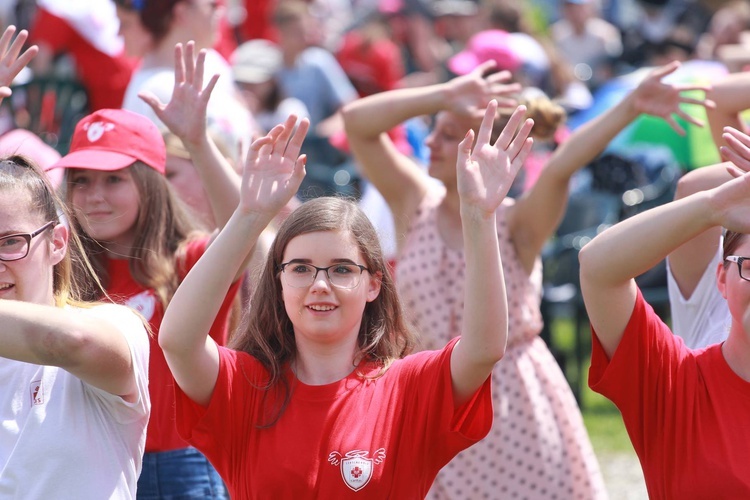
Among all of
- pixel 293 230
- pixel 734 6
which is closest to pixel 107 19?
pixel 293 230

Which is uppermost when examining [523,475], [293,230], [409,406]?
[293,230]

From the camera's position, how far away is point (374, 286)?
3.17 metres

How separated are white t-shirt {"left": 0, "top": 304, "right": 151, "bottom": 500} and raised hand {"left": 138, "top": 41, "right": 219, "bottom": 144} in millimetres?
701

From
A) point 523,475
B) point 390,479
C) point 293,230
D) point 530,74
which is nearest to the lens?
point 390,479

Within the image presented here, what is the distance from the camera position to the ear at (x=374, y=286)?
10.3 ft

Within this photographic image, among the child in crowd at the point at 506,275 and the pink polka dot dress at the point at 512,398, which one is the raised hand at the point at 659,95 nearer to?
the child in crowd at the point at 506,275

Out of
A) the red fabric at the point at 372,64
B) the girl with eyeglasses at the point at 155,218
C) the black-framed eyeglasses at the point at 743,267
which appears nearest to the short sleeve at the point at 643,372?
the black-framed eyeglasses at the point at 743,267

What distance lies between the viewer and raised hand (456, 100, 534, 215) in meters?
2.78

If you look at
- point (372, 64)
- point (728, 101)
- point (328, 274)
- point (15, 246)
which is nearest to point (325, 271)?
point (328, 274)

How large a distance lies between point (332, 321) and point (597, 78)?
8899mm

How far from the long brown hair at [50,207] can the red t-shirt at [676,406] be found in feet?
4.41

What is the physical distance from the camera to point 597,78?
449 inches

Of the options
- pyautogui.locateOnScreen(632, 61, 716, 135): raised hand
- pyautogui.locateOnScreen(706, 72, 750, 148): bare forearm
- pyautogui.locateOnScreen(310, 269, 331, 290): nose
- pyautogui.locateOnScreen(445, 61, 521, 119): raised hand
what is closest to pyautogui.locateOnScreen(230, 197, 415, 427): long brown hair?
pyautogui.locateOnScreen(310, 269, 331, 290): nose

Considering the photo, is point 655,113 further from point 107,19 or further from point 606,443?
point 107,19
